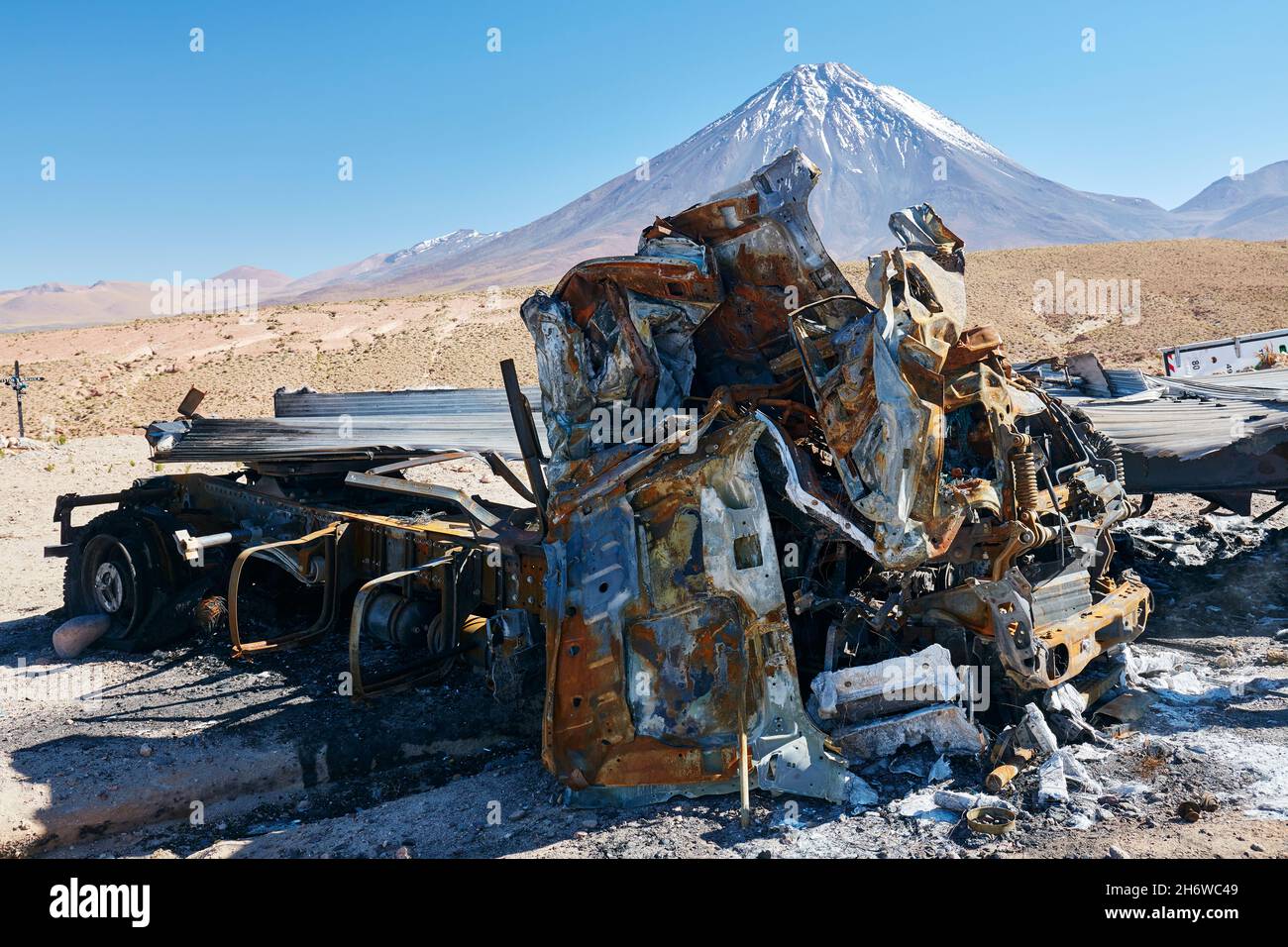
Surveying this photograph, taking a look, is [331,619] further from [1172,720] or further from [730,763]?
[1172,720]

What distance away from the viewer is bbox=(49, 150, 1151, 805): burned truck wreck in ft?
15.5

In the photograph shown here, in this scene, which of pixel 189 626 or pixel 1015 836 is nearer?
pixel 1015 836

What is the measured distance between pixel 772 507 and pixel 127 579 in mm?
5896

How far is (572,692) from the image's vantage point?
16.1ft

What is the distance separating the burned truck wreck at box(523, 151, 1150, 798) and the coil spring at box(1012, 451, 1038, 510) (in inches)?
0.6

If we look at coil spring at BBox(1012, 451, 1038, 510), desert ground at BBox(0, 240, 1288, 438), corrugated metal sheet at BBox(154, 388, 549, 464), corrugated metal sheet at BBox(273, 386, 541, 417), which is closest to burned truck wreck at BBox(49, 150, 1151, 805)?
coil spring at BBox(1012, 451, 1038, 510)

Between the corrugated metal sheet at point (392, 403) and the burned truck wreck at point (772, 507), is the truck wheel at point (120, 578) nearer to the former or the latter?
the corrugated metal sheet at point (392, 403)

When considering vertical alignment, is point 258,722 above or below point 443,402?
below

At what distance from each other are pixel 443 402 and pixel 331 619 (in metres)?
2.92

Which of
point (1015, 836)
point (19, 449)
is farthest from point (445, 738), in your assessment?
point (19, 449)

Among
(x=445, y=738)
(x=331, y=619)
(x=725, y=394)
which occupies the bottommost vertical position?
(x=445, y=738)

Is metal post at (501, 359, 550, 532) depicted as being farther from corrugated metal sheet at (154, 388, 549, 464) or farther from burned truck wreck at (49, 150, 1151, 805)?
corrugated metal sheet at (154, 388, 549, 464)
